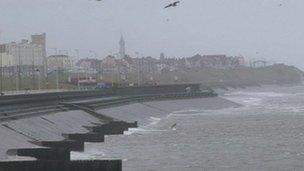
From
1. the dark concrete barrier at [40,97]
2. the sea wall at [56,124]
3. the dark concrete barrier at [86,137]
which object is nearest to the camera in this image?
the sea wall at [56,124]

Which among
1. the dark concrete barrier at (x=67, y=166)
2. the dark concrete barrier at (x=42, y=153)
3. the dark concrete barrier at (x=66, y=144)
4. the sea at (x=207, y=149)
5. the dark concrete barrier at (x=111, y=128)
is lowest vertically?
the sea at (x=207, y=149)

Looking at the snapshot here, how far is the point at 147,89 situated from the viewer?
10081 cm

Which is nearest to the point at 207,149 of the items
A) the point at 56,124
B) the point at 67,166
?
the point at 56,124

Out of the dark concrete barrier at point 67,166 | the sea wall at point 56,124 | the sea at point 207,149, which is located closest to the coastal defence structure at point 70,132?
the dark concrete barrier at point 67,166

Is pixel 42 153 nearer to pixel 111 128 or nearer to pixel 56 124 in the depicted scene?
pixel 56 124

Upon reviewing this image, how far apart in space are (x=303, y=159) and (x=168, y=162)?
5900mm

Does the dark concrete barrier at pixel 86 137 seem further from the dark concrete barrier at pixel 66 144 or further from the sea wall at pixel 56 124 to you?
the dark concrete barrier at pixel 66 144

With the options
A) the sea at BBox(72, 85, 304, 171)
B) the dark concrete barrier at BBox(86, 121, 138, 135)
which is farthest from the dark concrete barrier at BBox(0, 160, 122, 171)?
the dark concrete barrier at BBox(86, 121, 138, 135)

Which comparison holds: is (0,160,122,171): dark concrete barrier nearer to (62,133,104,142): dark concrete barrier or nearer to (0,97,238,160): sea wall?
(0,97,238,160): sea wall

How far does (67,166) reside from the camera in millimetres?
18734

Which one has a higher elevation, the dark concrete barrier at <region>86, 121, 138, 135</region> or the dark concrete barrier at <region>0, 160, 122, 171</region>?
the dark concrete barrier at <region>0, 160, 122, 171</region>

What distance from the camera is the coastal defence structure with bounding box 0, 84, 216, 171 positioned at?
18.7 metres

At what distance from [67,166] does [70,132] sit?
71.2ft

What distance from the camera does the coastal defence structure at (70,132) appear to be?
737 inches
